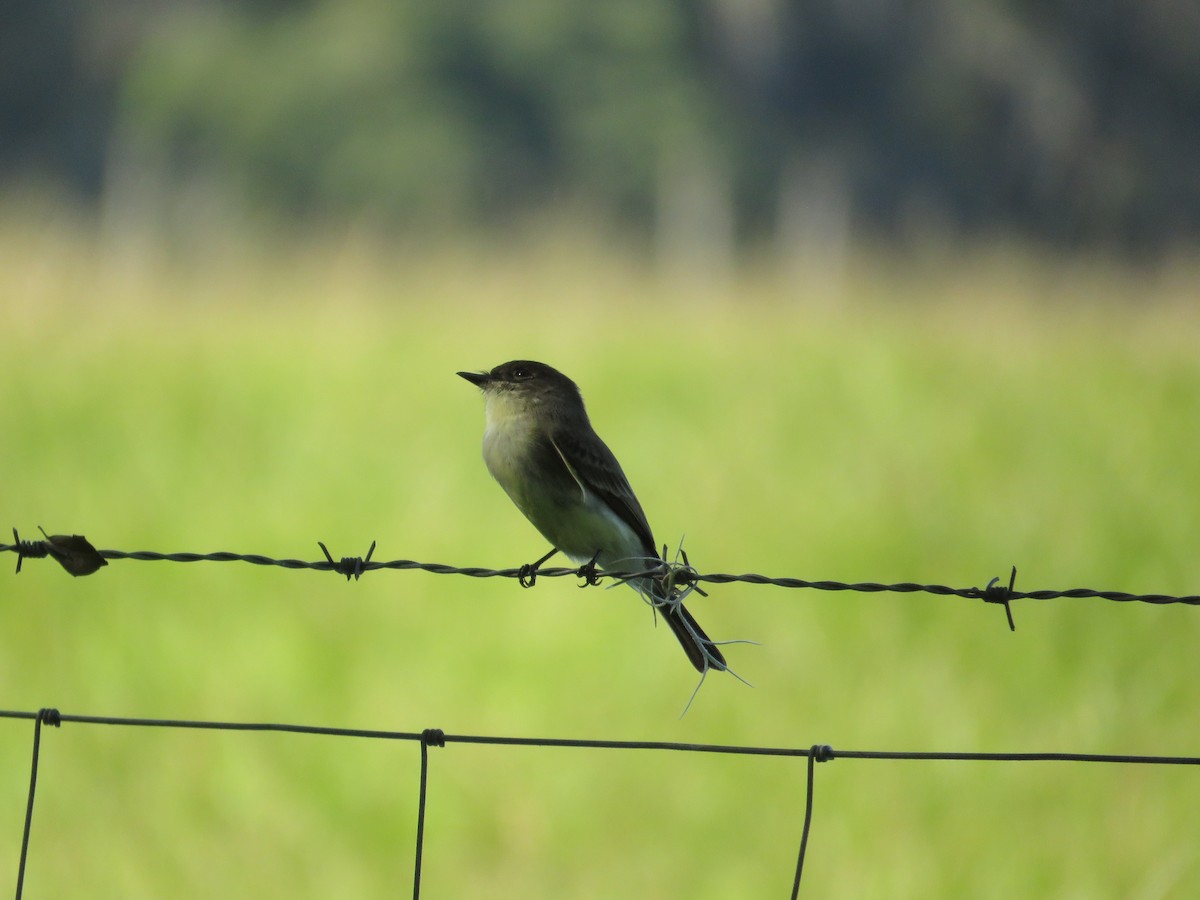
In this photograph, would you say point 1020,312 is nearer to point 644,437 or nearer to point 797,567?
point 644,437

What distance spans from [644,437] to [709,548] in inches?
75.0

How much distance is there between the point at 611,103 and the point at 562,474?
37705 millimetres

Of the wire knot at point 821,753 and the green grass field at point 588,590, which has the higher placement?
the green grass field at point 588,590

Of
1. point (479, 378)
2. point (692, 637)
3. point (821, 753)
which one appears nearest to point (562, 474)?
point (479, 378)

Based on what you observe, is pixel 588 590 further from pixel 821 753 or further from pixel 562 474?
pixel 821 753

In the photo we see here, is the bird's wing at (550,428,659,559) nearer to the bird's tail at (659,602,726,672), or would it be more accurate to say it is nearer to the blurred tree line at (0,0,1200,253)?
the bird's tail at (659,602,726,672)

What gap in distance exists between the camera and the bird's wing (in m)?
4.19

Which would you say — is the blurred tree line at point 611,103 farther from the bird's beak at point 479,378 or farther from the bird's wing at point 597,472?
the bird's wing at point 597,472

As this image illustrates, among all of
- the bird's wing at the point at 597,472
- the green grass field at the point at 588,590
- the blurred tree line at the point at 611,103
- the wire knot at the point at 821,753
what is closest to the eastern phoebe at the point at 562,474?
the bird's wing at the point at 597,472

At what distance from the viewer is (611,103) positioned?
40625 mm

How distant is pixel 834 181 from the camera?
38312 millimetres

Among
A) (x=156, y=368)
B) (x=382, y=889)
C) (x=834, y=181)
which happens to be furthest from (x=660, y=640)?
(x=834, y=181)

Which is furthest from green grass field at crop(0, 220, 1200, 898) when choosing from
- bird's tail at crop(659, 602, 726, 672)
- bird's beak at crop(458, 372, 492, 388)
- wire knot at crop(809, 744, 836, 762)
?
wire knot at crop(809, 744, 836, 762)

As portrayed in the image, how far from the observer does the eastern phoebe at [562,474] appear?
4.18 meters
